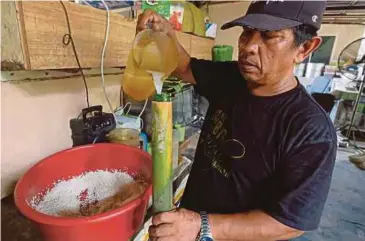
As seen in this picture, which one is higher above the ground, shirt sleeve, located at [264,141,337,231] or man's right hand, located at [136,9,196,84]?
man's right hand, located at [136,9,196,84]

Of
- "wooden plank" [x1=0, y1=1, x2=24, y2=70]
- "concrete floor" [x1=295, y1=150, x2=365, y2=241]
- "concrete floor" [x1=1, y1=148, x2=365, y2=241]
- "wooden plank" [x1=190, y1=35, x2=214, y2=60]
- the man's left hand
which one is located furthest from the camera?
"concrete floor" [x1=295, y1=150, x2=365, y2=241]

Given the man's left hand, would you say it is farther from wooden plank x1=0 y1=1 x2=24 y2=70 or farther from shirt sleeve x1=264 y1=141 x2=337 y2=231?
wooden plank x1=0 y1=1 x2=24 y2=70

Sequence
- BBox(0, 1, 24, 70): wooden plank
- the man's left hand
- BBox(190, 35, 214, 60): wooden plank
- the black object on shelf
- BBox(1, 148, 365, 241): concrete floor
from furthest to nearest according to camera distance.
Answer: BBox(190, 35, 214, 60): wooden plank → the black object on shelf → BBox(1, 148, 365, 241): concrete floor → BBox(0, 1, 24, 70): wooden plank → the man's left hand

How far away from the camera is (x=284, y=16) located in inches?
20.4

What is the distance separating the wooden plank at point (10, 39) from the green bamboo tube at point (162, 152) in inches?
17.4

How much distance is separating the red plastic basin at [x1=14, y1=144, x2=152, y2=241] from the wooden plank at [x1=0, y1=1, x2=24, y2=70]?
0.98 feet

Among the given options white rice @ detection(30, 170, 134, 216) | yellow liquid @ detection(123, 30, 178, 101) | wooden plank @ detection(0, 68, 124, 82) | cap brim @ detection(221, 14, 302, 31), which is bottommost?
white rice @ detection(30, 170, 134, 216)

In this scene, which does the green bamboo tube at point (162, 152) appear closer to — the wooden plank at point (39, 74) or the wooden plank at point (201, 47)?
the wooden plank at point (39, 74)

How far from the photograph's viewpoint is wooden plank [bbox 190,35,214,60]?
1531mm

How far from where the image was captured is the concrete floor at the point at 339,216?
69 centimetres

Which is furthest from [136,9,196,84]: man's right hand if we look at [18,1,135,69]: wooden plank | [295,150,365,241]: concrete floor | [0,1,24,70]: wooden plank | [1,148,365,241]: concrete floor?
[295,150,365,241]: concrete floor

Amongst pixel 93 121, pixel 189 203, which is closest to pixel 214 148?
pixel 189 203

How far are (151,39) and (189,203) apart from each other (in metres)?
0.56

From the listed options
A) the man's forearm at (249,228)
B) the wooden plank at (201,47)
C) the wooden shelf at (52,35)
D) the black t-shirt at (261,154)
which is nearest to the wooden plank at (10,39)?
the wooden shelf at (52,35)
